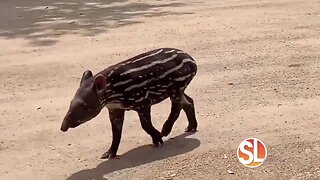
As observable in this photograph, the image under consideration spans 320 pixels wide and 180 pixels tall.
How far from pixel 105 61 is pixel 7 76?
1.54 metres

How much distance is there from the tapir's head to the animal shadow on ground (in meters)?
0.52

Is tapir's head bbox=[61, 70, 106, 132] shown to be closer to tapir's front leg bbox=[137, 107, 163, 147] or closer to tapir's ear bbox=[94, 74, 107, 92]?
tapir's ear bbox=[94, 74, 107, 92]

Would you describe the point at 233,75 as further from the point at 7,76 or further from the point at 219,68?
the point at 7,76

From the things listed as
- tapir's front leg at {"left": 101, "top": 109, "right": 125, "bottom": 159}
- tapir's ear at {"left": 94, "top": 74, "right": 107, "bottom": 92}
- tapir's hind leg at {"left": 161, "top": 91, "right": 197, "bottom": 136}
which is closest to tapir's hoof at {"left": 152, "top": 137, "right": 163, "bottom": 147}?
tapir's hind leg at {"left": 161, "top": 91, "right": 197, "bottom": 136}

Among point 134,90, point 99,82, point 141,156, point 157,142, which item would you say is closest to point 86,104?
point 99,82

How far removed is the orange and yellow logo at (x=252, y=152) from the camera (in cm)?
603

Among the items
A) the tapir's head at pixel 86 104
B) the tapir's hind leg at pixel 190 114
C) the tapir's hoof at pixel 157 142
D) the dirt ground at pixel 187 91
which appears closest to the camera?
the tapir's head at pixel 86 104

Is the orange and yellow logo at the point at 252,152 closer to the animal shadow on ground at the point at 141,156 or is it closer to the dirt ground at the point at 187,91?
the dirt ground at the point at 187,91

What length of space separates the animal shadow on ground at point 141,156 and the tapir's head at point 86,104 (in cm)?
52

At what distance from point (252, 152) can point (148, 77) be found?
1372 mm

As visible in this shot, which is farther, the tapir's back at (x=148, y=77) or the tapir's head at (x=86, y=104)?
the tapir's back at (x=148, y=77)

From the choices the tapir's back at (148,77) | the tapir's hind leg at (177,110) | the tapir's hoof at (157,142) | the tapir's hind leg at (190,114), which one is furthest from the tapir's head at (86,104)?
the tapir's hind leg at (190,114)

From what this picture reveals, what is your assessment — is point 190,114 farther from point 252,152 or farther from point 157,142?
point 252,152

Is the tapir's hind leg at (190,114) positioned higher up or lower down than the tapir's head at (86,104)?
lower down
